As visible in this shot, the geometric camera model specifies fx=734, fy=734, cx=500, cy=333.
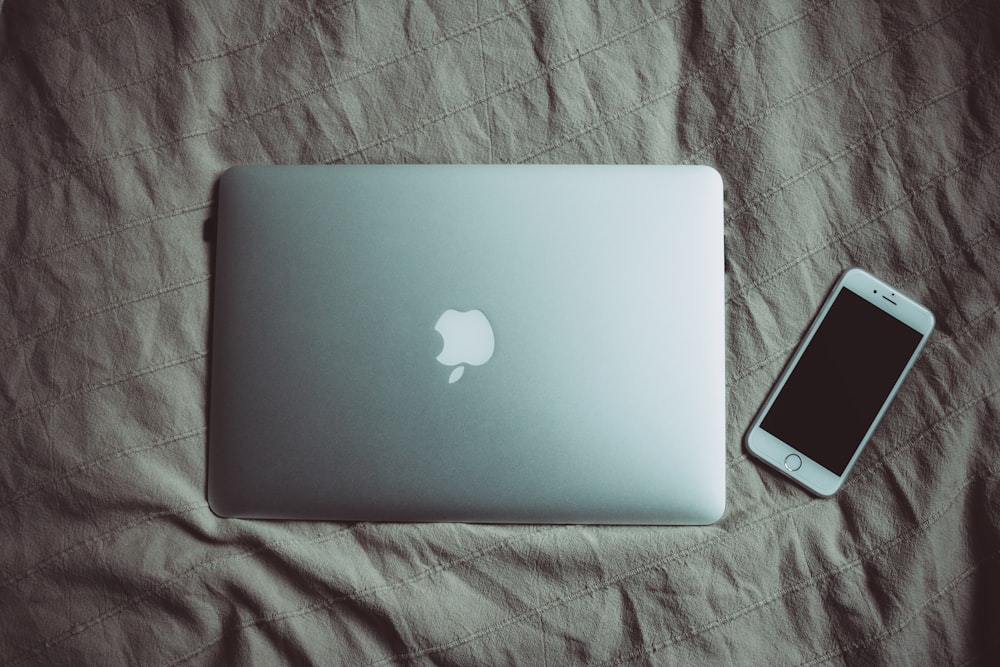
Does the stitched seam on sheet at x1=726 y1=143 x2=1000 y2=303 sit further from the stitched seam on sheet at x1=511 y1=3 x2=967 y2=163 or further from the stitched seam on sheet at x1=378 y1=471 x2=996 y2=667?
the stitched seam on sheet at x1=378 y1=471 x2=996 y2=667

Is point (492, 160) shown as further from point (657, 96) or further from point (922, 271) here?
point (922, 271)

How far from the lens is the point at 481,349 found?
74cm

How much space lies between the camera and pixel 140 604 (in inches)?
31.7

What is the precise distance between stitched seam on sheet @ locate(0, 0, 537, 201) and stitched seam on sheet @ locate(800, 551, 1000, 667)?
0.79 m

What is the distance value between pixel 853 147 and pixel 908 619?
0.52 m

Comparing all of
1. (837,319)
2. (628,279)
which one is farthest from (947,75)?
(628,279)

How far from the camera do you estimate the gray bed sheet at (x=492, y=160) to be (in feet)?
2.58

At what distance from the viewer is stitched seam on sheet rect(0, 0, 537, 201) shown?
84 cm

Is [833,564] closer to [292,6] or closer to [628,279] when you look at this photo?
[628,279]

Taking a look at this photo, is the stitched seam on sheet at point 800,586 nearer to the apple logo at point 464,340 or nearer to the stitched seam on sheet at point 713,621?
the stitched seam on sheet at point 713,621

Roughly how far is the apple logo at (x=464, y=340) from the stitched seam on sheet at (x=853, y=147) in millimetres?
311

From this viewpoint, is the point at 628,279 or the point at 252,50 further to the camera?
the point at 252,50

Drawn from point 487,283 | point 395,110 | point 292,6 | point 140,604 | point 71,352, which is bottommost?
point 140,604

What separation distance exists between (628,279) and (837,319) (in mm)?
248
